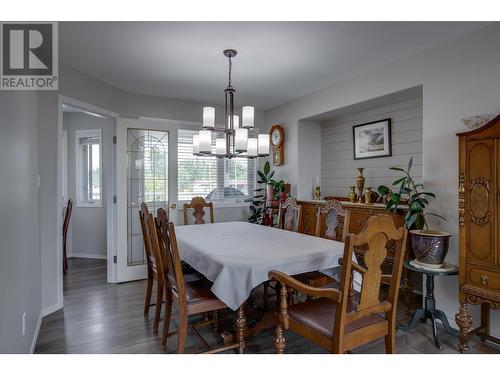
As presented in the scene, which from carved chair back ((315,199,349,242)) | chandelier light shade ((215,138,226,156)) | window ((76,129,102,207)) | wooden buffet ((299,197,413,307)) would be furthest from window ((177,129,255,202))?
carved chair back ((315,199,349,242))

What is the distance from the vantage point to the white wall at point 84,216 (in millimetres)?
5148

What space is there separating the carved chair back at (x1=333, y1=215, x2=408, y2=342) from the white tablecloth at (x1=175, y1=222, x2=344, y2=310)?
0.50 m

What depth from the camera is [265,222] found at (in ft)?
15.7

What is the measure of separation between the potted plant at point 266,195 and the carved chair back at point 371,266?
8.99 ft

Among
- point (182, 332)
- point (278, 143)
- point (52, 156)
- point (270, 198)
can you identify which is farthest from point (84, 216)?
point (182, 332)

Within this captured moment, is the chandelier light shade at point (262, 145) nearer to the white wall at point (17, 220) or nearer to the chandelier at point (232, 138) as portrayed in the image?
the chandelier at point (232, 138)

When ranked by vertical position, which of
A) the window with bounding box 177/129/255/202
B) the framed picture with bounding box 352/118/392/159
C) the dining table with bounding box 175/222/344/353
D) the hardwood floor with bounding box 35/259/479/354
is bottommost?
the hardwood floor with bounding box 35/259/479/354

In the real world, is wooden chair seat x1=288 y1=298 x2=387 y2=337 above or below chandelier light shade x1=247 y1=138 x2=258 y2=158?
below

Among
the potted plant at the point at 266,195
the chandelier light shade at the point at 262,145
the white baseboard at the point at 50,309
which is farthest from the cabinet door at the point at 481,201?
the white baseboard at the point at 50,309

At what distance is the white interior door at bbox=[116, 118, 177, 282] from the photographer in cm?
396

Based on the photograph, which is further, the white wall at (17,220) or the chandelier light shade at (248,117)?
the chandelier light shade at (248,117)

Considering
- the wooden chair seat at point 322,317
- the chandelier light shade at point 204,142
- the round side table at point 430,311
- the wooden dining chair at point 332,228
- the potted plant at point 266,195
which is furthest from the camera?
the potted plant at point 266,195

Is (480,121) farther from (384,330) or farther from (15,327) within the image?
(15,327)

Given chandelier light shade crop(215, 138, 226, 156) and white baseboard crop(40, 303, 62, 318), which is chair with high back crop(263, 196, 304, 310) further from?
white baseboard crop(40, 303, 62, 318)
